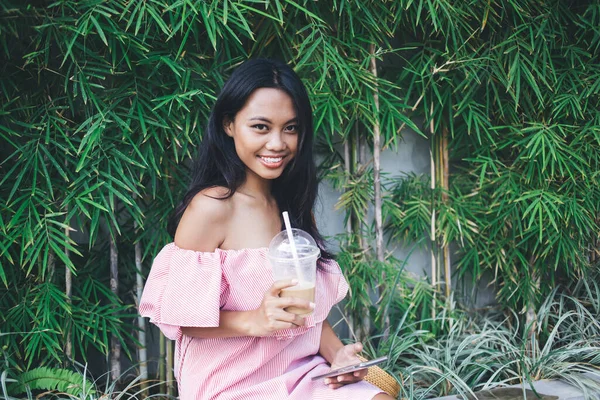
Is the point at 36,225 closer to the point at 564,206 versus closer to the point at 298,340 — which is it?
the point at 298,340

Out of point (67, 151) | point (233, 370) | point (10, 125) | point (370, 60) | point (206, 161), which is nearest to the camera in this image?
point (233, 370)

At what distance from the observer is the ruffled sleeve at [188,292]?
1.43 metres

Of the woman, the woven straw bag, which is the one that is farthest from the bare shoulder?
the woven straw bag

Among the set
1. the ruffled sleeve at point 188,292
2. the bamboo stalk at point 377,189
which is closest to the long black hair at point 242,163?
the ruffled sleeve at point 188,292

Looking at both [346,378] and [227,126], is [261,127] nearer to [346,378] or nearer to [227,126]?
[227,126]

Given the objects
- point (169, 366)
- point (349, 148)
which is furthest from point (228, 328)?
point (349, 148)

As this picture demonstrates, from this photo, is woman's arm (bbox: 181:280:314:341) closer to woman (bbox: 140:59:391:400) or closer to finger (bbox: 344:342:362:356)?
woman (bbox: 140:59:391:400)

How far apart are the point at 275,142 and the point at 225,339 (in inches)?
21.1

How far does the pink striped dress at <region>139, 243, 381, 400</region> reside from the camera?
146cm

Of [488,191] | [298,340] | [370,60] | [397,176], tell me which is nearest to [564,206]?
[488,191]

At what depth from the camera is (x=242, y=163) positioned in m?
1.66

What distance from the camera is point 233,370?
1556 mm

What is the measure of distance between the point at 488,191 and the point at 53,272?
2.05m

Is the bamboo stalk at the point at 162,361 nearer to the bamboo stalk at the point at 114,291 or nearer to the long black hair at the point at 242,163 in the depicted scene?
the bamboo stalk at the point at 114,291
